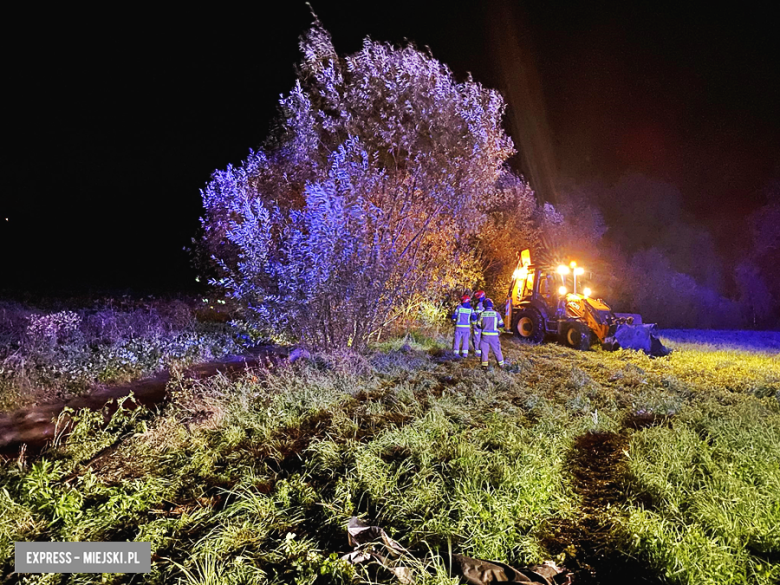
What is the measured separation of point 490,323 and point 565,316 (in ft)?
12.9

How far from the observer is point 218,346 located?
30.1 ft

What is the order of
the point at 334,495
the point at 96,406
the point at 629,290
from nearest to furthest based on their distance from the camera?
the point at 334,495 < the point at 96,406 < the point at 629,290

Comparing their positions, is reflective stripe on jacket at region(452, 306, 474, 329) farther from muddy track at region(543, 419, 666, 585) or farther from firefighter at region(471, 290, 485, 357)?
muddy track at region(543, 419, 666, 585)

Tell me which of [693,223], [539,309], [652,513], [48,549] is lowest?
[48,549]

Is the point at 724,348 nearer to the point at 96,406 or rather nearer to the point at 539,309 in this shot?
the point at 539,309

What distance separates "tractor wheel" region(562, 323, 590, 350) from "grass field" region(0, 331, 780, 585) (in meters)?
4.93

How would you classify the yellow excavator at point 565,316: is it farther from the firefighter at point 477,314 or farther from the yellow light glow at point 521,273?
the firefighter at point 477,314

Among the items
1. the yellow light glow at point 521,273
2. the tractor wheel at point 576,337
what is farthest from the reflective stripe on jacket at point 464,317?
the yellow light glow at point 521,273

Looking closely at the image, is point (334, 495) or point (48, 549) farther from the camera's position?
point (334, 495)

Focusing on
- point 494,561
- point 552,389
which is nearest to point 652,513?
point 494,561

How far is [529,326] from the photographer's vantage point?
42.1ft

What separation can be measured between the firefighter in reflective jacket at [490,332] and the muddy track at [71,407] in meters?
4.04

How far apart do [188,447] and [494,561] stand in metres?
3.00

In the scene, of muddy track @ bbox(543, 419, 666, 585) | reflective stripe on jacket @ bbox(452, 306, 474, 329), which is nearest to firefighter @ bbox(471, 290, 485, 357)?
reflective stripe on jacket @ bbox(452, 306, 474, 329)
